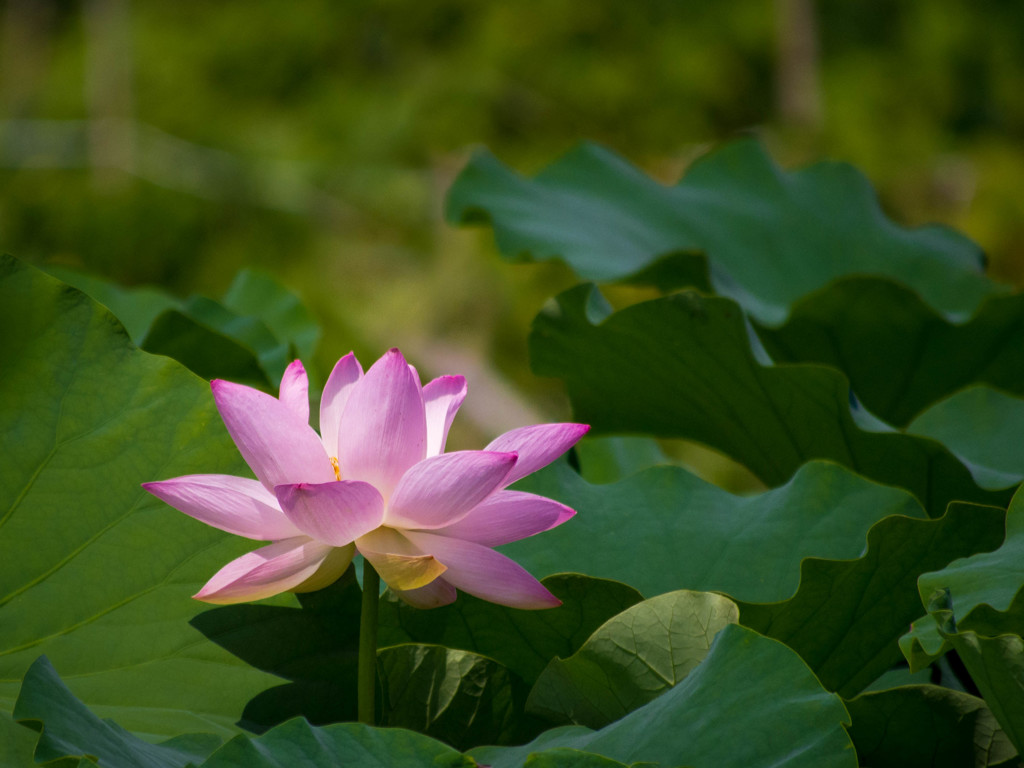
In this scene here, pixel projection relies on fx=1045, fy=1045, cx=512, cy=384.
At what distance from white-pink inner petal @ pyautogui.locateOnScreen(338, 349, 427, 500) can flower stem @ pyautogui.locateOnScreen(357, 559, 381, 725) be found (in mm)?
38

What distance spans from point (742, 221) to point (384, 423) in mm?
843

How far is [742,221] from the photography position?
1.12m

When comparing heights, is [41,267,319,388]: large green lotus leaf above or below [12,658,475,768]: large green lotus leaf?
above

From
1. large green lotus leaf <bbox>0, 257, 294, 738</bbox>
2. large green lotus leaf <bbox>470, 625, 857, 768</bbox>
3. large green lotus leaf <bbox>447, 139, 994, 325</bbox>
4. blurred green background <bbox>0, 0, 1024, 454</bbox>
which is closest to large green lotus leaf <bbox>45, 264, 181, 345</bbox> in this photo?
large green lotus leaf <bbox>447, 139, 994, 325</bbox>

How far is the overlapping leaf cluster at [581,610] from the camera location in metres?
0.35

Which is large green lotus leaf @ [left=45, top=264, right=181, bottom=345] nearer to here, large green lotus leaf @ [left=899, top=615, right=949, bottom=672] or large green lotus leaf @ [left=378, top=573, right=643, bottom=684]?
large green lotus leaf @ [left=378, top=573, right=643, bottom=684]

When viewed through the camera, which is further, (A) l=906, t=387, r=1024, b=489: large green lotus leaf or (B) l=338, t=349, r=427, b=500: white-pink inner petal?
(A) l=906, t=387, r=1024, b=489: large green lotus leaf

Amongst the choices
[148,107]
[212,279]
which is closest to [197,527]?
[212,279]

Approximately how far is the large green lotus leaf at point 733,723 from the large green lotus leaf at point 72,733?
0.11 m

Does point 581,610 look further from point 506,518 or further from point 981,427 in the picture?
point 981,427

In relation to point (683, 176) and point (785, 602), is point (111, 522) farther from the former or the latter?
point (683, 176)

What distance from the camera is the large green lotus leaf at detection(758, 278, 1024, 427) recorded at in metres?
0.81

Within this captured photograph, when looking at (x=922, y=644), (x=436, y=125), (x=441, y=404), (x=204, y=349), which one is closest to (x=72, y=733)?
(x=441, y=404)

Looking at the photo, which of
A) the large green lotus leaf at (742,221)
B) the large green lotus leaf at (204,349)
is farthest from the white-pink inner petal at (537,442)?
the large green lotus leaf at (742,221)
